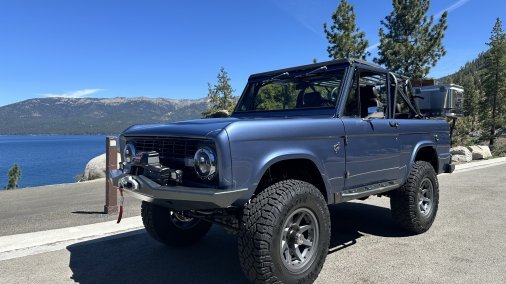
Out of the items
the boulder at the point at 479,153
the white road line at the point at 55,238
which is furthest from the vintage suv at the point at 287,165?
the boulder at the point at 479,153

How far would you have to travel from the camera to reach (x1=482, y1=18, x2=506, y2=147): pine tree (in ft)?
107

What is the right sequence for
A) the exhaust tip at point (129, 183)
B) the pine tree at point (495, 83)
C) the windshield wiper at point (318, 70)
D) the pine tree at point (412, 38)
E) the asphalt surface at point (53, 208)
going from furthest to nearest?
the pine tree at point (495, 83) < the pine tree at point (412, 38) < the asphalt surface at point (53, 208) < the windshield wiper at point (318, 70) < the exhaust tip at point (129, 183)

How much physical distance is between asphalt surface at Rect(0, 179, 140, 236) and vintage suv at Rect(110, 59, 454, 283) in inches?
91.8

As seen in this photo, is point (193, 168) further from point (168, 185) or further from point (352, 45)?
point (352, 45)

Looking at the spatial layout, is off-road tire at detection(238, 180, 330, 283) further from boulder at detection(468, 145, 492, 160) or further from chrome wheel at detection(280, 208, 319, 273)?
boulder at detection(468, 145, 492, 160)

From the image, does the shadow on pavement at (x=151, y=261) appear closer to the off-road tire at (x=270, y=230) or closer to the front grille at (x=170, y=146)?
the off-road tire at (x=270, y=230)

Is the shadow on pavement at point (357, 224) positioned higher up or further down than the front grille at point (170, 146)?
further down

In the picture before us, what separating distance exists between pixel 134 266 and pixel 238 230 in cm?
151

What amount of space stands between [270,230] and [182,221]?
1.93 m

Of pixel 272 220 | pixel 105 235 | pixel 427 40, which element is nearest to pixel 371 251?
pixel 272 220

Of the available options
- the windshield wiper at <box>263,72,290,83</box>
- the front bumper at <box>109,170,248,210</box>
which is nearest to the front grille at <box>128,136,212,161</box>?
the front bumper at <box>109,170,248,210</box>

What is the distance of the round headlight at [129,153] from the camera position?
3.86m

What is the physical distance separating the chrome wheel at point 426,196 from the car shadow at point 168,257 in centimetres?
46

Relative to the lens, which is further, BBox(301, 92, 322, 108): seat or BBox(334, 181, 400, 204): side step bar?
BBox(301, 92, 322, 108): seat
